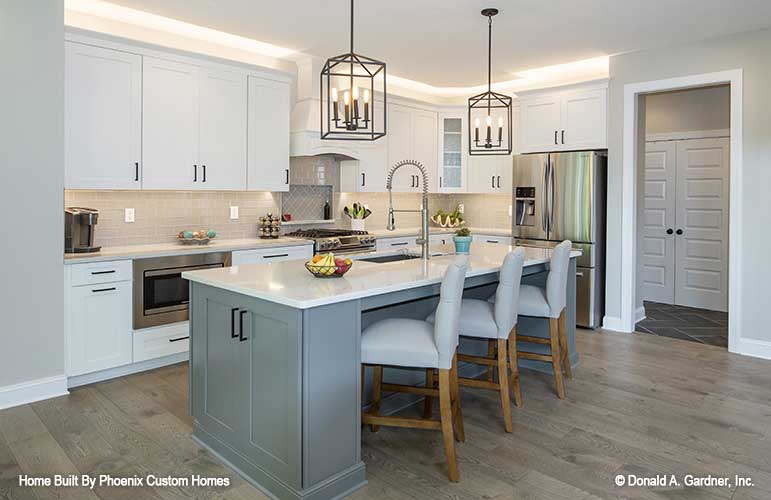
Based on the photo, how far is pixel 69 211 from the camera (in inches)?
161

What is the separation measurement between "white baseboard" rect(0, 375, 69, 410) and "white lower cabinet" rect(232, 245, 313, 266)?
5.21ft

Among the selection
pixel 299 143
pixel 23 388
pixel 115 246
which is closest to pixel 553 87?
pixel 299 143

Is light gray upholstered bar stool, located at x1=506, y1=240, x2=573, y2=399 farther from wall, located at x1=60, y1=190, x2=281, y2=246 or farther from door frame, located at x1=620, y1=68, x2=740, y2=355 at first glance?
wall, located at x1=60, y1=190, x2=281, y2=246

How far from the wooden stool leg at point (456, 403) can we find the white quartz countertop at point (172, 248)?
8.36 feet

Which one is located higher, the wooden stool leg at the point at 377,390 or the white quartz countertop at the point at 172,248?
the white quartz countertop at the point at 172,248

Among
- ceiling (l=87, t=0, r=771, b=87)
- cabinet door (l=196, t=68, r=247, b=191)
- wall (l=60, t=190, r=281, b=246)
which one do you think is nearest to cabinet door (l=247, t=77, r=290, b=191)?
cabinet door (l=196, t=68, r=247, b=191)

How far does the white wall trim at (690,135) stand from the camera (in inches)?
264

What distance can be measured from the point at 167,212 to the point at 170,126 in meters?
0.80

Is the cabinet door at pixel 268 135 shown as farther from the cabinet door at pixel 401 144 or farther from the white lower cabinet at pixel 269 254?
the cabinet door at pixel 401 144

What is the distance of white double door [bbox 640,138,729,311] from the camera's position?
267 inches

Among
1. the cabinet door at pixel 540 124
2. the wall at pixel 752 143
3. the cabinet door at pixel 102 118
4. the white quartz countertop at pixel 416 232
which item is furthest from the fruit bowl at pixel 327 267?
the cabinet door at pixel 540 124

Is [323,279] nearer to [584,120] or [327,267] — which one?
[327,267]

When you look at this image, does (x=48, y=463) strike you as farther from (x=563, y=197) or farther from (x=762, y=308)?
(x=762, y=308)

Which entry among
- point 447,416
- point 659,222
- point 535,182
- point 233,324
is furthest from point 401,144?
point 447,416
